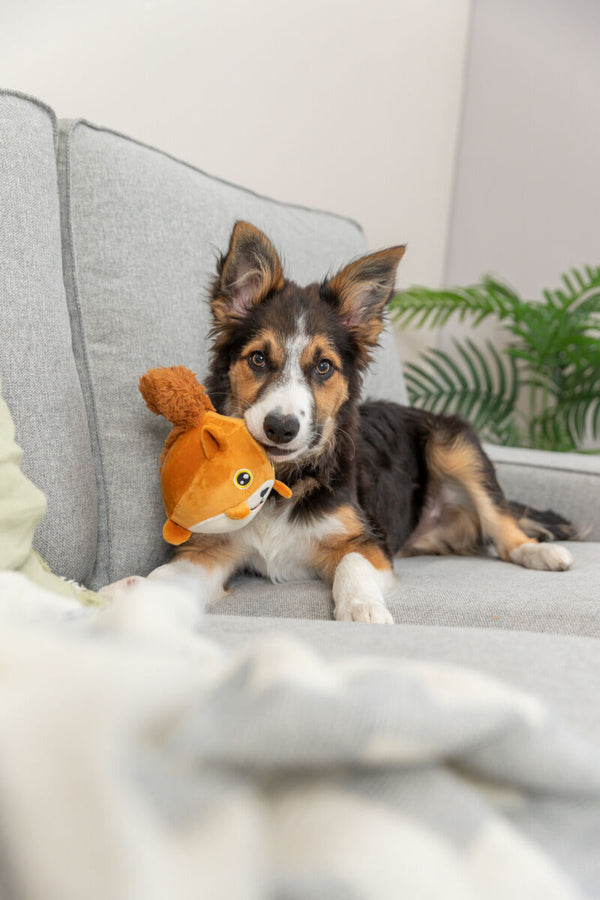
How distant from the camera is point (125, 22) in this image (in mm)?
2668

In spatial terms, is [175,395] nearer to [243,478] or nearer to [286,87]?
[243,478]

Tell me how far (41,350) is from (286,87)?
8.25 ft

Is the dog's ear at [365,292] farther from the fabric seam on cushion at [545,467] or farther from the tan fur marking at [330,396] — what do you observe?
the fabric seam on cushion at [545,467]

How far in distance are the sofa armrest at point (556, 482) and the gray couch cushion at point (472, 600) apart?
555 millimetres

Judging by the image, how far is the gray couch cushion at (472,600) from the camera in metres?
1.50

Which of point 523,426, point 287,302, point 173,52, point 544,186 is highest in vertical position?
point 173,52

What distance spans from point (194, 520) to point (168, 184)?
0.92 m

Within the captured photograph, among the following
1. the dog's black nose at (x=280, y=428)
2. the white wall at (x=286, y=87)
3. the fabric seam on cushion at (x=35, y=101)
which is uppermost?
the white wall at (x=286, y=87)

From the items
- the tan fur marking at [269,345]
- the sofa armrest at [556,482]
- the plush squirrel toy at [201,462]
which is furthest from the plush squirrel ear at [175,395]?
the sofa armrest at [556,482]

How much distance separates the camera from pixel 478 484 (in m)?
2.35

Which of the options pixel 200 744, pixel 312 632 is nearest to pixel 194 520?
pixel 312 632

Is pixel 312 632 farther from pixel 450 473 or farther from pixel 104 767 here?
pixel 450 473

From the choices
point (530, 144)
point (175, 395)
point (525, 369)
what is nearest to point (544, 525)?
point (175, 395)

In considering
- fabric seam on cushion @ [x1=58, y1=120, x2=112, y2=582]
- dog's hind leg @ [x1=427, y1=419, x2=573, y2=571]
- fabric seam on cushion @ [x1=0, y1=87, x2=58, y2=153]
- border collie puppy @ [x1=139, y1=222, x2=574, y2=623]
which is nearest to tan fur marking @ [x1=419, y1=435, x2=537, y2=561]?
dog's hind leg @ [x1=427, y1=419, x2=573, y2=571]
